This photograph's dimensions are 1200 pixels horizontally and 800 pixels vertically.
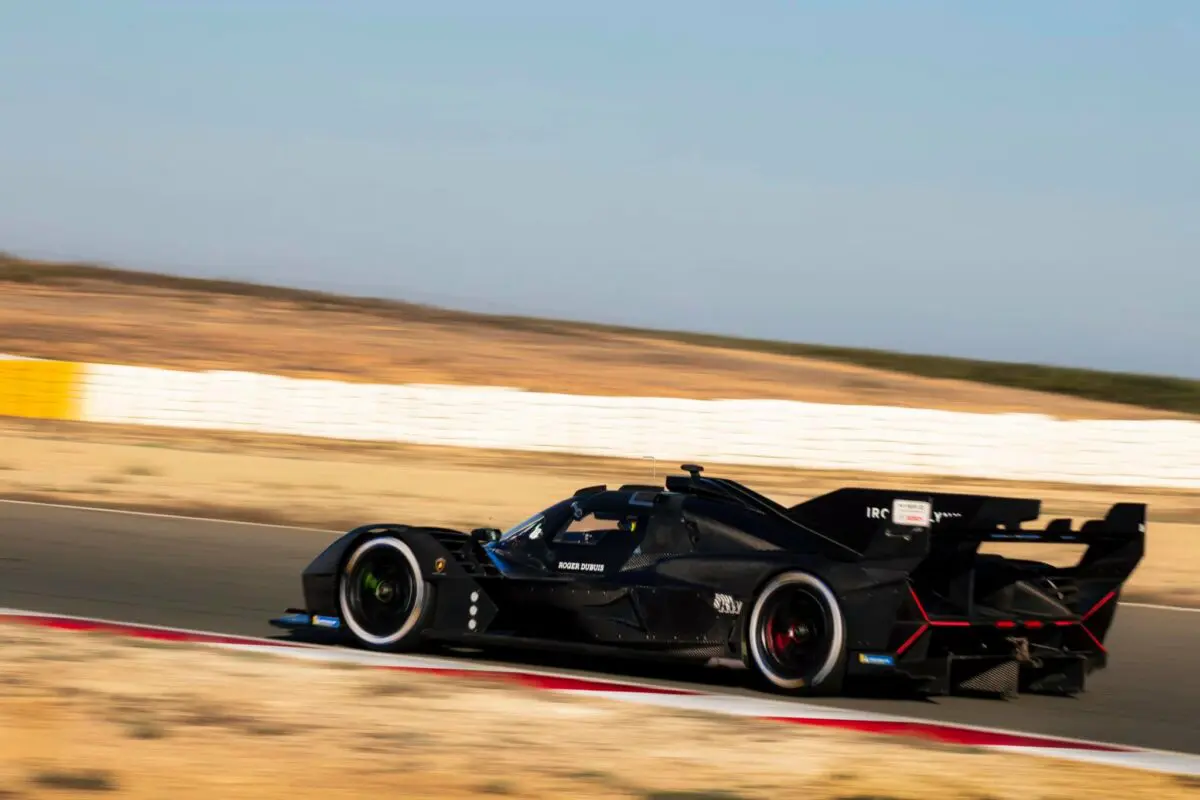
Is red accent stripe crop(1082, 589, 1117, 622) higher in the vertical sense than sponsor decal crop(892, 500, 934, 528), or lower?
lower

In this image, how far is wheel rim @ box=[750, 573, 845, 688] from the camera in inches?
305

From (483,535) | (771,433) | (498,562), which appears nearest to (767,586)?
(498,562)

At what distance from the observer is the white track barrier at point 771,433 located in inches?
894

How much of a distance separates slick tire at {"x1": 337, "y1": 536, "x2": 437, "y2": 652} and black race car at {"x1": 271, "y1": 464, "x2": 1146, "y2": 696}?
10mm

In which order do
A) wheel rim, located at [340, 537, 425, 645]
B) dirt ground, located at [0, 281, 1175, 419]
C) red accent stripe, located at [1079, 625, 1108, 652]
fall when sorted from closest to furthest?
red accent stripe, located at [1079, 625, 1108, 652] < wheel rim, located at [340, 537, 425, 645] < dirt ground, located at [0, 281, 1175, 419]

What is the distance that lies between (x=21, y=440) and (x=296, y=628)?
9605mm

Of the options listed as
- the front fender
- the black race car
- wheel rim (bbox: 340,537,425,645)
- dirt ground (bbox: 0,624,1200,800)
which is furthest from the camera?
wheel rim (bbox: 340,537,425,645)

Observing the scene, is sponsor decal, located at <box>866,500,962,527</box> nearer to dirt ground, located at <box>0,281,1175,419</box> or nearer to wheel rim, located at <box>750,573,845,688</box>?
wheel rim, located at <box>750,573,845,688</box>

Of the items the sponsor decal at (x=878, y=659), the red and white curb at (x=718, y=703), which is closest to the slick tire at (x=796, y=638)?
the sponsor decal at (x=878, y=659)

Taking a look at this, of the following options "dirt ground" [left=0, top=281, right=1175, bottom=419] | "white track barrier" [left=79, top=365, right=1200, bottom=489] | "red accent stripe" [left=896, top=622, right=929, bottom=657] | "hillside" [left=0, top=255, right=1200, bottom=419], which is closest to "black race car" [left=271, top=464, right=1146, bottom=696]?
"red accent stripe" [left=896, top=622, right=929, bottom=657]

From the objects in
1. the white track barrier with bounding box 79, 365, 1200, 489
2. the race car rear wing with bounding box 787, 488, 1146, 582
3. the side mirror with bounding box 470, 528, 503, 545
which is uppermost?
the white track barrier with bounding box 79, 365, 1200, 489

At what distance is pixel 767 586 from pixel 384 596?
2.25 metres

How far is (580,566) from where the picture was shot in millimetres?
8453

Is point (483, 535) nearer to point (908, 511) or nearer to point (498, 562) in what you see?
point (498, 562)
